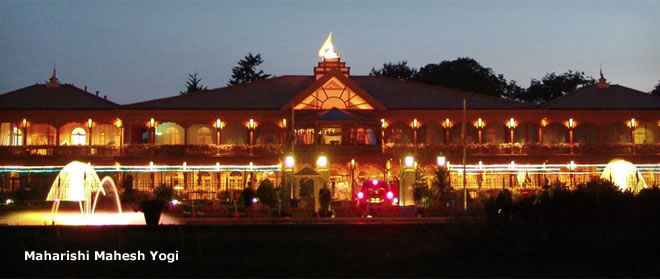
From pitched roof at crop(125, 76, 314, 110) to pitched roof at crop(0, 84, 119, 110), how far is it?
102 inches

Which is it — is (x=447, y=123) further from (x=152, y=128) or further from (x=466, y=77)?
(x=466, y=77)

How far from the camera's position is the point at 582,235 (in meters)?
23.0

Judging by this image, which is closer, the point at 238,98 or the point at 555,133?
the point at 238,98

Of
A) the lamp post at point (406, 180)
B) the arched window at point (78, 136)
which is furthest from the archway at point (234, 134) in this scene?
the lamp post at point (406, 180)

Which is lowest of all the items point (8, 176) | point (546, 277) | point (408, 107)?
point (546, 277)

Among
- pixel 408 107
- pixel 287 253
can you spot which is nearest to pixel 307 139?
pixel 408 107

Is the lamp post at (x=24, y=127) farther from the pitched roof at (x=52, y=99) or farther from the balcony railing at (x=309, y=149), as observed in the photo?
the balcony railing at (x=309, y=149)

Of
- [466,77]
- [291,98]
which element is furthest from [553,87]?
[291,98]

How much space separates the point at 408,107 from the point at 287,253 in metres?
28.7

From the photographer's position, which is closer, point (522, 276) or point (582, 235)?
point (522, 276)

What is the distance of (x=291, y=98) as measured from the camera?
50094mm

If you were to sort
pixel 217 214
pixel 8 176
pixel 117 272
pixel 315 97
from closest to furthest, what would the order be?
1. pixel 117 272
2. pixel 217 214
3. pixel 8 176
4. pixel 315 97

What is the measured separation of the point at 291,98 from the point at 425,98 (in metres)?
8.50

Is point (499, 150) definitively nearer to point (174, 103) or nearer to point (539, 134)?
point (539, 134)
